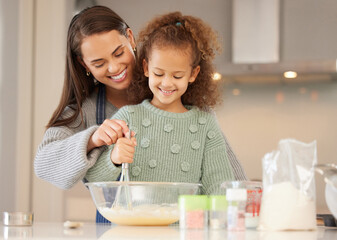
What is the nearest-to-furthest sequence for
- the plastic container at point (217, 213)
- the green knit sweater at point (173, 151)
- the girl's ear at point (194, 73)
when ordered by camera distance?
the plastic container at point (217, 213)
the green knit sweater at point (173, 151)
the girl's ear at point (194, 73)

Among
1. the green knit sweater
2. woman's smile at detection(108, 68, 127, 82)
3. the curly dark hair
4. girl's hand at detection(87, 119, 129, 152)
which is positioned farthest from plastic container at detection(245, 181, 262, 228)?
woman's smile at detection(108, 68, 127, 82)

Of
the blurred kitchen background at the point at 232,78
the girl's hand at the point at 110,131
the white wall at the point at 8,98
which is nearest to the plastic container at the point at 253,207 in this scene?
the girl's hand at the point at 110,131

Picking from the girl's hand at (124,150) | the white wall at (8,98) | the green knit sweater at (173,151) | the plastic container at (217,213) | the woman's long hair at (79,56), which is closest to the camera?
the plastic container at (217,213)

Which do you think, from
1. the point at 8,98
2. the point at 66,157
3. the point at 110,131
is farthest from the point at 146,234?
the point at 8,98

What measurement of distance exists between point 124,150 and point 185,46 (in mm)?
343

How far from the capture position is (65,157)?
1.49 m

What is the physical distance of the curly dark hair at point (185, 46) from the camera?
1529 mm

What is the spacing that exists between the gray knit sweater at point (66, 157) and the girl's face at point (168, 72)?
0.63 feet

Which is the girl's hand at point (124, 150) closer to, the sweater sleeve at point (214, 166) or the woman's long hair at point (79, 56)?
the sweater sleeve at point (214, 166)

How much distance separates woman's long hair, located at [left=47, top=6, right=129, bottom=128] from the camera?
1.70 meters

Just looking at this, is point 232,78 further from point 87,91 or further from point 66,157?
point 66,157

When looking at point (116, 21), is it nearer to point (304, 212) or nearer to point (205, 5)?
point (304, 212)

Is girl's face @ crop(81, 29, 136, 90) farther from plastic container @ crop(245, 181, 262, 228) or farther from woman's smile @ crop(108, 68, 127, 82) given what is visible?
plastic container @ crop(245, 181, 262, 228)

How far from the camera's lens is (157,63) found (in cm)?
148
